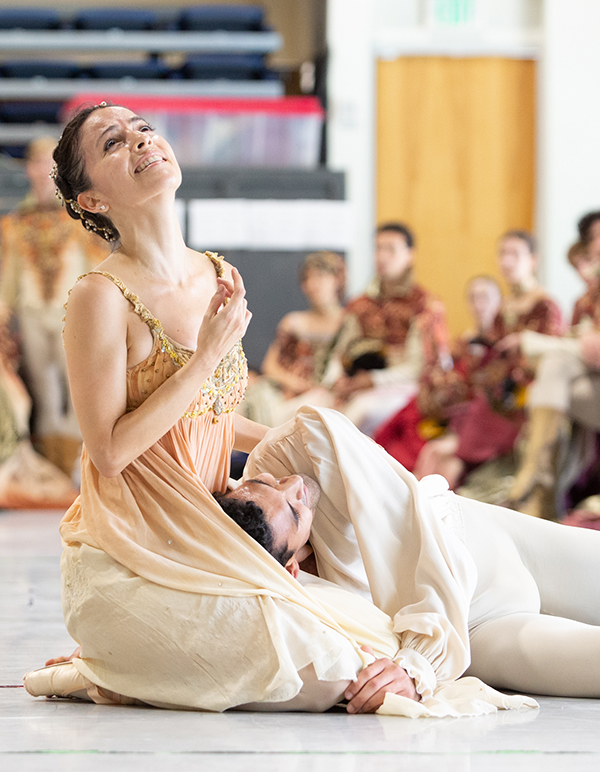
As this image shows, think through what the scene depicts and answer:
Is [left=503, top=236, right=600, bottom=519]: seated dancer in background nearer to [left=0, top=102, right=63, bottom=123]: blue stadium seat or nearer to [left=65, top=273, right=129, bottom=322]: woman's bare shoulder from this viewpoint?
[left=65, top=273, right=129, bottom=322]: woman's bare shoulder

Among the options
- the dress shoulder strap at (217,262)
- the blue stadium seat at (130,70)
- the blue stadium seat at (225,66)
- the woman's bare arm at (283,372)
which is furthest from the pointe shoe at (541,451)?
the blue stadium seat at (130,70)

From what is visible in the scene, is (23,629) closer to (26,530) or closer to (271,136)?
(26,530)

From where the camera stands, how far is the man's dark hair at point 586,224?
4375 millimetres

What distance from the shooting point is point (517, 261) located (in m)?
4.82

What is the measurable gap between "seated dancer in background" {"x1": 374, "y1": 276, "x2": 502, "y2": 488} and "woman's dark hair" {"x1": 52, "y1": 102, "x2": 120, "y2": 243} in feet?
9.99

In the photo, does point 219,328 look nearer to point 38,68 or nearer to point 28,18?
point 38,68

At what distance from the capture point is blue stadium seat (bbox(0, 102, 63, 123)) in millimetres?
6105

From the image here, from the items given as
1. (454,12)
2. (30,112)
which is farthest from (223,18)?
(454,12)

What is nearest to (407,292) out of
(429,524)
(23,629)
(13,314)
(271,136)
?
(271,136)

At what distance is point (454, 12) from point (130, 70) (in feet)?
6.24

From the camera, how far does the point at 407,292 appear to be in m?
5.08

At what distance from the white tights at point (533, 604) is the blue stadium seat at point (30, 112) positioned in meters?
4.90

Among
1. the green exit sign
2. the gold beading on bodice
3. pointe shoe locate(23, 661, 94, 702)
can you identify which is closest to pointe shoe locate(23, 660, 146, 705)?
pointe shoe locate(23, 661, 94, 702)

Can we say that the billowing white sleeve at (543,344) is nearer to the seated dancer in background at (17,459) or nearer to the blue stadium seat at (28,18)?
the seated dancer in background at (17,459)
